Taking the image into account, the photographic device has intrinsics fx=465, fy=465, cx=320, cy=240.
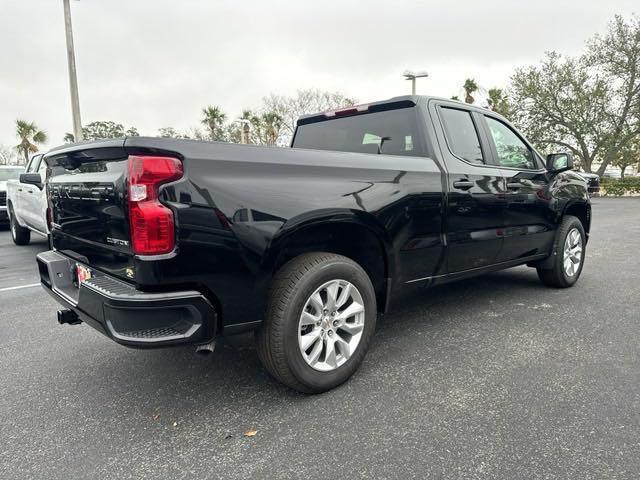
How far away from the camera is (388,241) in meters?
2.96

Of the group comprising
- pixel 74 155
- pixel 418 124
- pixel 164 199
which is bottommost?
pixel 164 199

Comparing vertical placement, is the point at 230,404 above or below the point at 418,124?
below

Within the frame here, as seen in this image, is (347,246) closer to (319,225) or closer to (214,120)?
(319,225)

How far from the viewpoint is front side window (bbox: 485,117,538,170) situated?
4.01 m

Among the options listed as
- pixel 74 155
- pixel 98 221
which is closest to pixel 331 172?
pixel 98 221

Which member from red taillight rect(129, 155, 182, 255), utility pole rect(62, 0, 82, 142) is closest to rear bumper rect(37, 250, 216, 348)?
red taillight rect(129, 155, 182, 255)

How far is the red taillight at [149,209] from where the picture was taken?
205 centimetres

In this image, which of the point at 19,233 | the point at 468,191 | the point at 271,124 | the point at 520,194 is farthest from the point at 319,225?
the point at 271,124

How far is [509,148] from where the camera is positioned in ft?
13.6

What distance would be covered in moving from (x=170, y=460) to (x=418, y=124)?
264 centimetres

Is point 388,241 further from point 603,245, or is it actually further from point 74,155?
point 603,245

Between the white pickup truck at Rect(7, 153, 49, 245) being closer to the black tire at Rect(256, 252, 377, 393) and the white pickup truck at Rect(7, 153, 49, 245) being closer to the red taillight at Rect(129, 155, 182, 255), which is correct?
the red taillight at Rect(129, 155, 182, 255)

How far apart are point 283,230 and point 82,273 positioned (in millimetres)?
1214

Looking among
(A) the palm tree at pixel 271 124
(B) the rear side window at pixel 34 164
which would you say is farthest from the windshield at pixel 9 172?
(A) the palm tree at pixel 271 124
